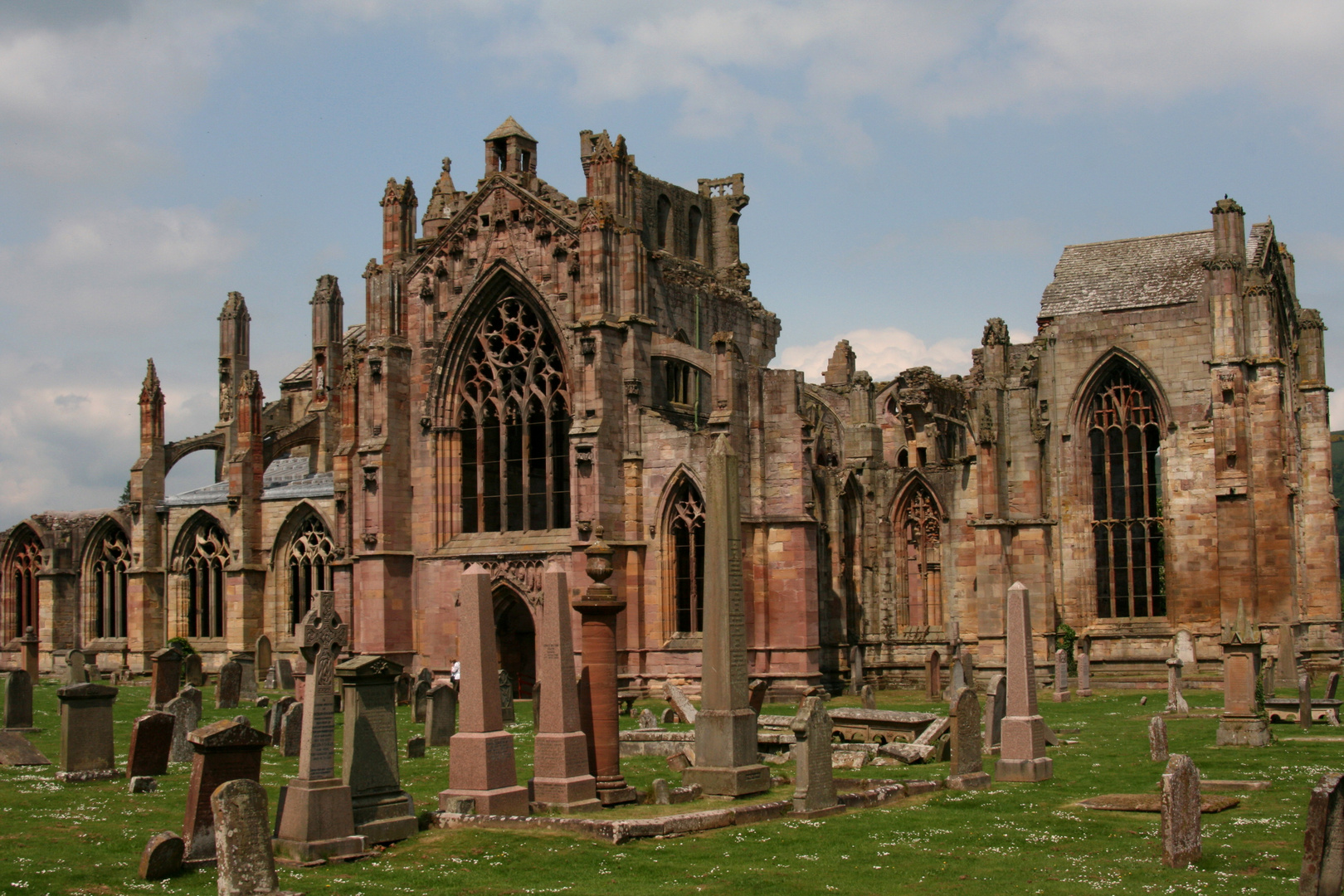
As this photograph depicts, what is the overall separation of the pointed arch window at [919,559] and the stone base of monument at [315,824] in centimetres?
2534

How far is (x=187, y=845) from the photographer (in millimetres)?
13156

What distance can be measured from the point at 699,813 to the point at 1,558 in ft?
136

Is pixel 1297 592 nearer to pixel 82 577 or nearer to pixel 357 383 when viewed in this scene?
pixel 357 383

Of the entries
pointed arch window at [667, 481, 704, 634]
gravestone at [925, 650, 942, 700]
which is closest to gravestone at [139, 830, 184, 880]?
pointed arch window at [667, 481, 704, 634]

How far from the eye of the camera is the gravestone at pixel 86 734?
18578 mm

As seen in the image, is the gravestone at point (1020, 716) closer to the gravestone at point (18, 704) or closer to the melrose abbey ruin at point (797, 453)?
the melrose abbey ruin at point (797, 453)

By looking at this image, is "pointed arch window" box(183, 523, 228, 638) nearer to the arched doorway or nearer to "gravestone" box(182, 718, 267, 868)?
the arched doorway

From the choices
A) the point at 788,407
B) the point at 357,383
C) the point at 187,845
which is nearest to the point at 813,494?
the point at 788,407

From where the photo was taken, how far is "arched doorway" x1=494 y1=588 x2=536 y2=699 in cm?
3697

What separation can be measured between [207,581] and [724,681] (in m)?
32.2

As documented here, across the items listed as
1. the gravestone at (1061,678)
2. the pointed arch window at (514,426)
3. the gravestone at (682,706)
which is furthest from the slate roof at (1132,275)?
the gravestone at (682,706)

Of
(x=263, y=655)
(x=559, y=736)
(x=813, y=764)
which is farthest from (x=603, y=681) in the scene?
(x=263, y=655)

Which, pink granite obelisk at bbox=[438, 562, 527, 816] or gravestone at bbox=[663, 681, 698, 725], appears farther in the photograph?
gravestone at bbox=[663, 681, 698, 725]

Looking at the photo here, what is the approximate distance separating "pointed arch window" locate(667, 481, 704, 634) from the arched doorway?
4346 mm
